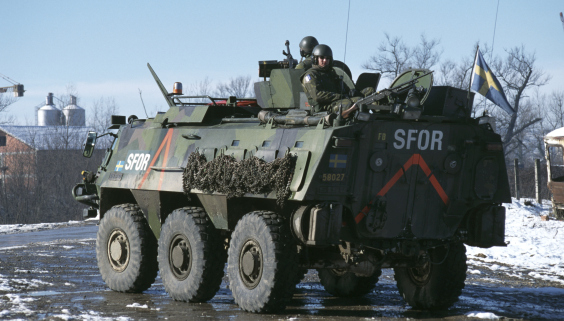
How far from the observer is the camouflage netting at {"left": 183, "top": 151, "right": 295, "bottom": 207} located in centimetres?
882

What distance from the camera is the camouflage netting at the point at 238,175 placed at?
8.82 meters

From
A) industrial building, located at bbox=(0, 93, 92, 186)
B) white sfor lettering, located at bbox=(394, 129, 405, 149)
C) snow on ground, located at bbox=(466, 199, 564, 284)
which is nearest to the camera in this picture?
white sfor lettering, located at bbox=(394, 129, 405, 149)

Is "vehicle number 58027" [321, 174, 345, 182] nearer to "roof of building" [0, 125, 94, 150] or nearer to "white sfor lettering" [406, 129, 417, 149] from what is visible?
"white sfor lettering" [406, 129, 417, 149]

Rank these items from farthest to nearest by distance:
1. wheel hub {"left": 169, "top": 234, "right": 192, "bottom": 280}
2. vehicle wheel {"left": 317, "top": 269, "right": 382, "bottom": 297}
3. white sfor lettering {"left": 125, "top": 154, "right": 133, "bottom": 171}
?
white sfor lettering {"left": 125, "top": 154, "right": 133, "bottom": 171}, vehicle wheel {"left": 317, "top": 269, "right": 382, "bottom": 297}, wheel hub {"left": 169, "top": 234, "right": 192, "bottom": 280}

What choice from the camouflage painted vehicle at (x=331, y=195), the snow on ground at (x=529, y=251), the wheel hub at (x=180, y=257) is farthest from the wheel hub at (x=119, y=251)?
the snow on ground at (x=529, y=251)

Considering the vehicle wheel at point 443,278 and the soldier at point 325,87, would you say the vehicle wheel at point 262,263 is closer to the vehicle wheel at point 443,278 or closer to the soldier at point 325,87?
the soldier at point 325,87

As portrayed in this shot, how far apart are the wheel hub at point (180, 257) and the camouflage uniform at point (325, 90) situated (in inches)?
89.8

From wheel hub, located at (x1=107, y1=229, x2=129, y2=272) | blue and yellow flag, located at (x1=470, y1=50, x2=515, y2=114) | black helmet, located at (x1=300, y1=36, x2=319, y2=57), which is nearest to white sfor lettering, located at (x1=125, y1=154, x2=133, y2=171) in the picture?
wheel hub, located at (x1=107, y1=229, x2=129, y2=272)

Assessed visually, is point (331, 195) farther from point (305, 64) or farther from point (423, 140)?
point (305, 64)

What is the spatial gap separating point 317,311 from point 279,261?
3.79 ft

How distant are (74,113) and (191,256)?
7145cm

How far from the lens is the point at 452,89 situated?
31.2 ft

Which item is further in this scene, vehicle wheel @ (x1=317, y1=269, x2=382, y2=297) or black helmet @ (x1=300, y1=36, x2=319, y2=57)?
black helmet @ (x1=300, y1=36, x2=319, y2=57)

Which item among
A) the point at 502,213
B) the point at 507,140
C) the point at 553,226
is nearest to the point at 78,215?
the point at 507,140
